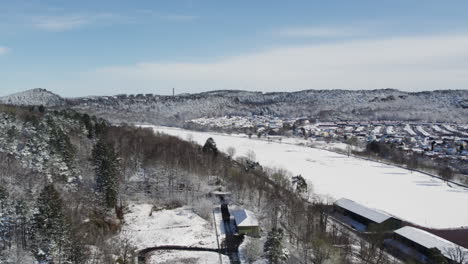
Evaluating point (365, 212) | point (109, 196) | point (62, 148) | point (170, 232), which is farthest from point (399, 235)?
point (62, 148)

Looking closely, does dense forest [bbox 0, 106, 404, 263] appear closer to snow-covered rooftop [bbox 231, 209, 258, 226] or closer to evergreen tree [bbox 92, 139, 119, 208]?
evergreen tree [bbox 92, 139, 119, 208]

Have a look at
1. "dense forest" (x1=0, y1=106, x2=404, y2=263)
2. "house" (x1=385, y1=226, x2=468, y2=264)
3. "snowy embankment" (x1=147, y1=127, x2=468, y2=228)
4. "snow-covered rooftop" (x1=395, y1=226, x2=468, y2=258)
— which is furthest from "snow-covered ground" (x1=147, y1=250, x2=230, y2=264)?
"snowy embankment" (x1=147, y1=127, x2=468, y2=228)

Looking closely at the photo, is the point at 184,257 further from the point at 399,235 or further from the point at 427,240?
the point at 427,240

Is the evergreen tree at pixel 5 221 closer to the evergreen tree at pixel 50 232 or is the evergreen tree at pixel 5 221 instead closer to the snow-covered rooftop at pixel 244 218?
the evergreen tree at pixel 50 232

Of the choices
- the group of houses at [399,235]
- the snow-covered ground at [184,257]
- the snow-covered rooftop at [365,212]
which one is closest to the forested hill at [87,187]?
the snow-covered ground at [184,257]

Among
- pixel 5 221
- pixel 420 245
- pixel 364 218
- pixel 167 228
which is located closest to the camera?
pixel 5 221

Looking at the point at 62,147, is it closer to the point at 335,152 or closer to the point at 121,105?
the point at 335,152
